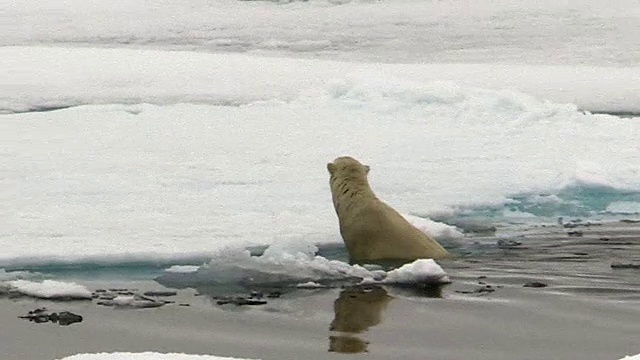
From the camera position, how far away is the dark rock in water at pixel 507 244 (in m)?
5.69

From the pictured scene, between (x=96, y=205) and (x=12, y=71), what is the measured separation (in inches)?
269

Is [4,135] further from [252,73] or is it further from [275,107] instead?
[252,73]

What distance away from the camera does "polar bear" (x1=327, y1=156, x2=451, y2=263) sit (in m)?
A: 5.46

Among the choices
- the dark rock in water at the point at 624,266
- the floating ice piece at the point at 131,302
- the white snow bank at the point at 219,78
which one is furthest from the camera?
the white snow bank at the point at 219,78

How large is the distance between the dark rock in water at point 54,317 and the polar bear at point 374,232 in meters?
1.74

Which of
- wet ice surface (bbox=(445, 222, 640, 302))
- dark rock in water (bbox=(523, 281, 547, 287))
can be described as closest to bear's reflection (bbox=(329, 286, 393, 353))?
wet ice surface (bbox=(445, 222, 640, 302))

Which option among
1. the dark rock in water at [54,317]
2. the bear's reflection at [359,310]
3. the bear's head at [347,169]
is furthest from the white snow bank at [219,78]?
the dark rock in water at [54,317]

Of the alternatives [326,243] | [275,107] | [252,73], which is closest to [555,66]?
[252,73]

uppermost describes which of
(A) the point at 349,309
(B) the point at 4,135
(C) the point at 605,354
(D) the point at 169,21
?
(D) the point at 169,21

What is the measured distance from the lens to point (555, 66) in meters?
14.4

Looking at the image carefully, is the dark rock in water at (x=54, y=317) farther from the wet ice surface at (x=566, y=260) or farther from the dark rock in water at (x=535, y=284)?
the dark rock in water at (x=535, y=284)

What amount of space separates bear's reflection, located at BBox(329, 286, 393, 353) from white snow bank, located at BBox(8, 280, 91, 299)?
966mm

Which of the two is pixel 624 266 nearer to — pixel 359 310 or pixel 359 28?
pixel 359 310

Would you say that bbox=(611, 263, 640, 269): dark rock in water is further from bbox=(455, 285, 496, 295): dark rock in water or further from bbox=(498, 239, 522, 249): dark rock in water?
bbox=(455, 285, 496, 295): dark rock in water
